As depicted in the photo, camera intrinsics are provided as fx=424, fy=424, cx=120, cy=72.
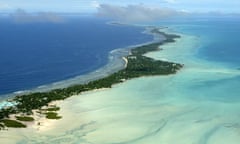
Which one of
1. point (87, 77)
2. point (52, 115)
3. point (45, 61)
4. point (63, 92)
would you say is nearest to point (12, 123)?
point (52, 115)

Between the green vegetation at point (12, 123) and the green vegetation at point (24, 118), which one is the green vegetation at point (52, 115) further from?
the green vegetation at point (12, 123)

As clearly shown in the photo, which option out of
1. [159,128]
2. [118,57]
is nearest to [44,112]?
[159,128]

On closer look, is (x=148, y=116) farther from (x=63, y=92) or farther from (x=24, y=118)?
(x=63, y=92)

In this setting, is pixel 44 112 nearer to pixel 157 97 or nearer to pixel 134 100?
pixel 134 100

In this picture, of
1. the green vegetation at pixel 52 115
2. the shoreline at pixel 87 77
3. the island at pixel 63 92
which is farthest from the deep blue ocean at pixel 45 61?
the green vegetation at pixel 52 115

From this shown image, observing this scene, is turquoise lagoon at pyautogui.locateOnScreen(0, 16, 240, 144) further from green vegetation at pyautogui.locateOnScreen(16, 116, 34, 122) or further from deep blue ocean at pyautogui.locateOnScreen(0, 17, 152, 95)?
deep blue ocean at pyautogui.locateOnScreen(0, 17, 152, 95)

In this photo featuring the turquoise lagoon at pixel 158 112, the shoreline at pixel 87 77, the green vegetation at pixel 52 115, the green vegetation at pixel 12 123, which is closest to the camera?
the turquoise lagoon at pixel 158 112

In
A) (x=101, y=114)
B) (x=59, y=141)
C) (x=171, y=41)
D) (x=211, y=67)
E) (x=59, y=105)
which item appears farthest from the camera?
(x=171, y=41)

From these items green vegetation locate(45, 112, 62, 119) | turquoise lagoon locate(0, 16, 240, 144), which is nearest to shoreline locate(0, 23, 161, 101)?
turquoise lagoon locate(0, 16, 240, 144)
